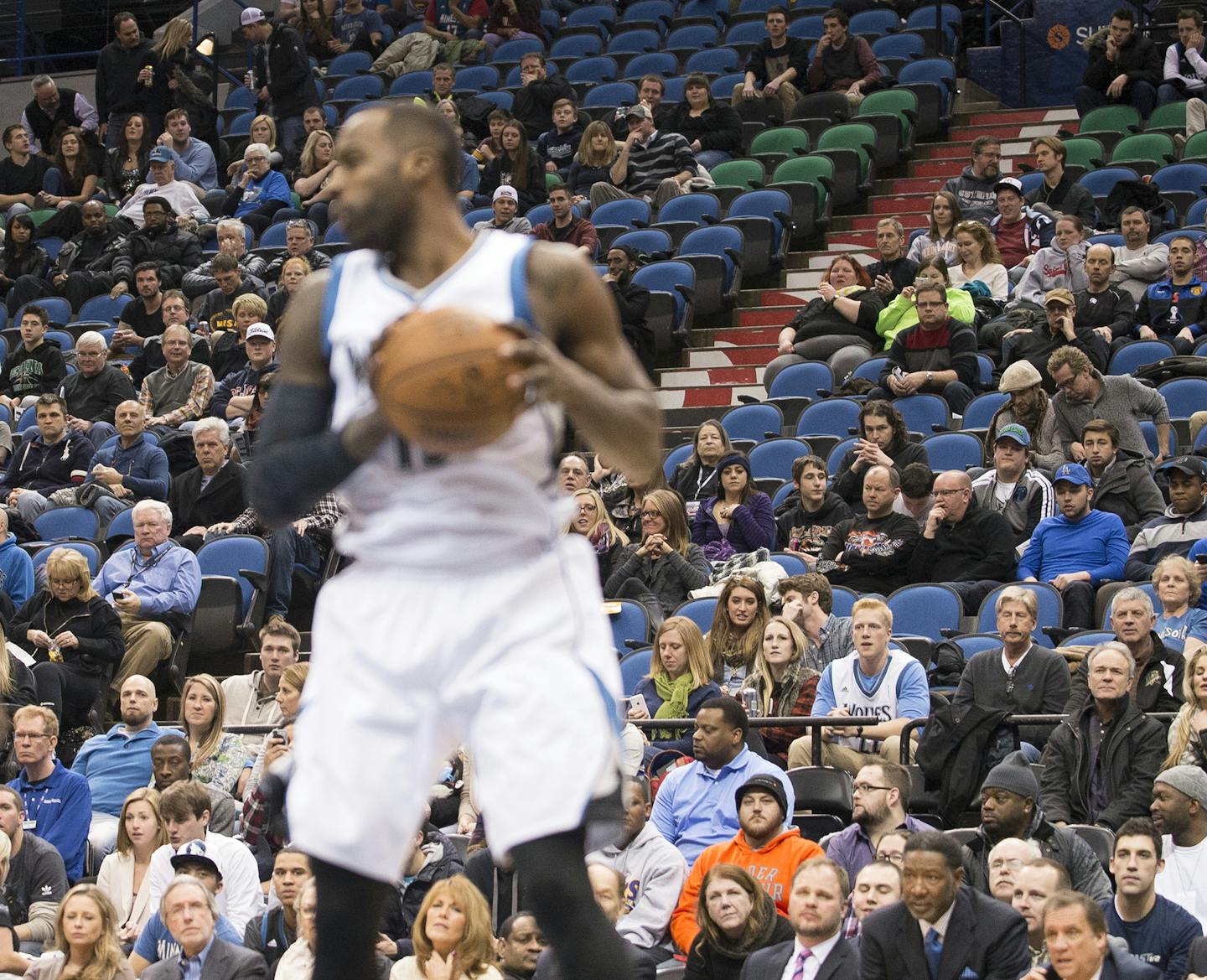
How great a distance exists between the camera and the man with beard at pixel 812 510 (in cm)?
1073

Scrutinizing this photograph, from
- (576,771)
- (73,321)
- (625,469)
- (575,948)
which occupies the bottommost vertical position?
(73,321)

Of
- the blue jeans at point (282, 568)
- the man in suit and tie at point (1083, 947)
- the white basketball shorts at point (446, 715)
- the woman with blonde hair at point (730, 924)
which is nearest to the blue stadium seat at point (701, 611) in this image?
the blue jeans at point (282, 568)

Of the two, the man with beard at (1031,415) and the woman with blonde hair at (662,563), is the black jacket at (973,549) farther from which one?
the woman with blonde hair at (662,563)

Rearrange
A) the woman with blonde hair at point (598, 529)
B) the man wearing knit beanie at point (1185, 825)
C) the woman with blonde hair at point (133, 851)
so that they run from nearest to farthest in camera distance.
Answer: the man wearing knit beanie at point (1185, 825), the woman with blonde hair at point (133, 851), the woman with blonde hair at point (598, 529)

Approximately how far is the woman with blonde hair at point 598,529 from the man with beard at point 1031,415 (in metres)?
2.27

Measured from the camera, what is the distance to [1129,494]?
10.4 meters

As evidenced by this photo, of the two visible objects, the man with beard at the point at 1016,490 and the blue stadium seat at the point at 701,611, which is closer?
the blue stadium seat at the point at 701,611

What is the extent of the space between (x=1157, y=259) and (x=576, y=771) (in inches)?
417

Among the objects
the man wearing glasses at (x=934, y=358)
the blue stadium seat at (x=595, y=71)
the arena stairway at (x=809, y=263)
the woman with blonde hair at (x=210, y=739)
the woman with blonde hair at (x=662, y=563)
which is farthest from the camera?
the blue stadium seat at (x=595, y=71)

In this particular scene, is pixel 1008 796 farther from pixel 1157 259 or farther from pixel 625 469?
pixel 1157 259

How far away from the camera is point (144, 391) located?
13461 mm

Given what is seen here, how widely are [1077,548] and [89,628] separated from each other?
533cm

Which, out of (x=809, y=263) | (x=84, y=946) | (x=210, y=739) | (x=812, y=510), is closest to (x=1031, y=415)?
(x=812, y=510)

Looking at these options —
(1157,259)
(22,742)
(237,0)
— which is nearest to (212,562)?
(22,742)
